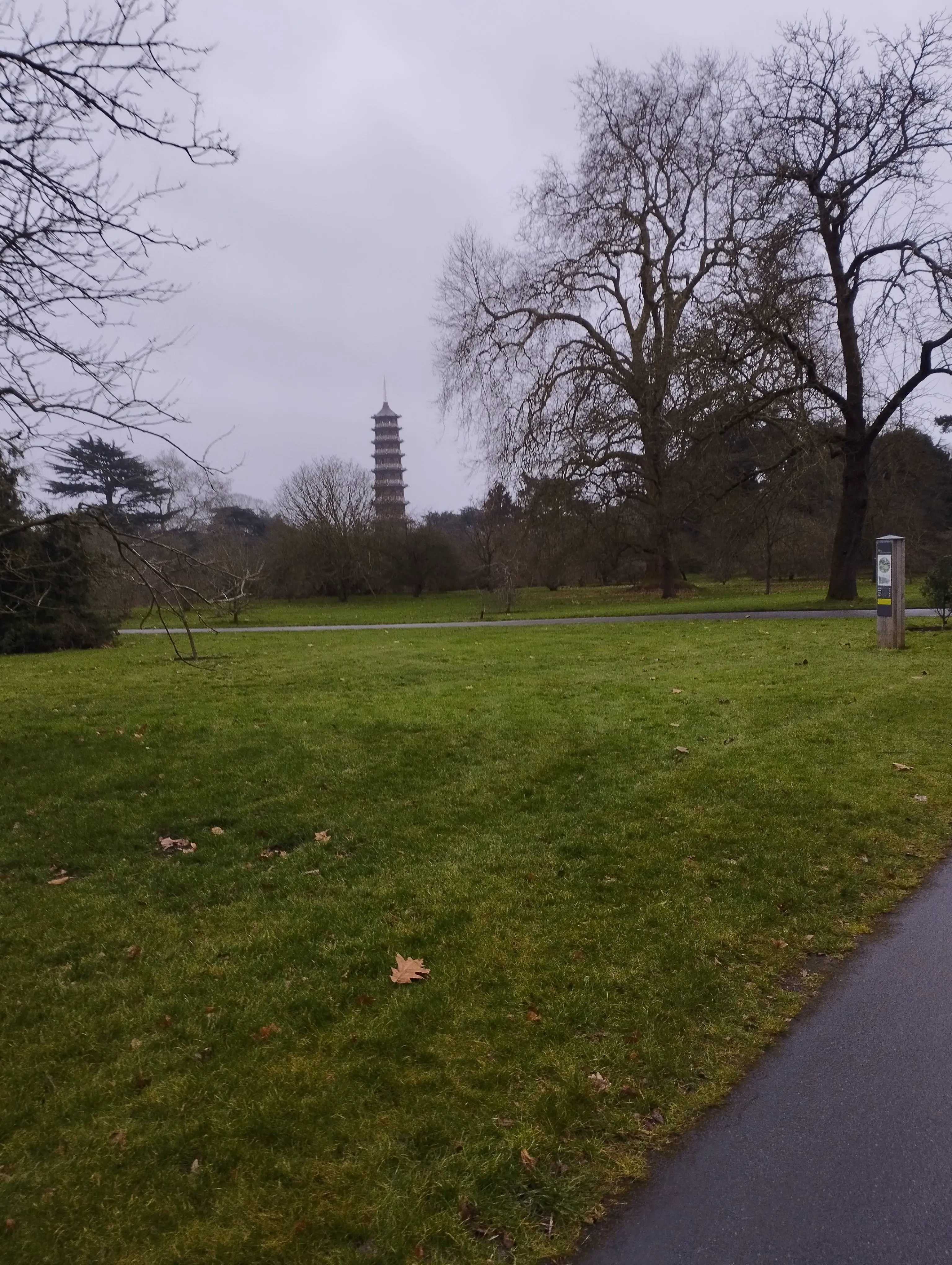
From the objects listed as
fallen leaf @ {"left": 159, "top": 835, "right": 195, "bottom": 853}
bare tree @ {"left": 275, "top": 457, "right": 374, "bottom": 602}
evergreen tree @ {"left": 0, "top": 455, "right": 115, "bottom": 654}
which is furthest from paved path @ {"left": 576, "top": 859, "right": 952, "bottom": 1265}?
bare tree @ {"left": 275, "top": 457, "right": 374, "bottom": 602}

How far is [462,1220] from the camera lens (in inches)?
105

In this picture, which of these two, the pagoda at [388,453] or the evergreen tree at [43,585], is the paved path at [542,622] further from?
the pagoda at [388,453]

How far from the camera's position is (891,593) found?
13.6m

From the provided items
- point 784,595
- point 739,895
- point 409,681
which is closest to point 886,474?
point 784,595

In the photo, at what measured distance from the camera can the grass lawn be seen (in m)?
2.79

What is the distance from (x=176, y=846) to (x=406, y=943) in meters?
2.39

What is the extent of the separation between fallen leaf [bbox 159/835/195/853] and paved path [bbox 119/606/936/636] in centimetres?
1537

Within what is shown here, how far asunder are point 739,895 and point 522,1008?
71.2 inches

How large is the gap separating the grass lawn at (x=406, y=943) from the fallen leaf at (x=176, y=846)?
7 cm

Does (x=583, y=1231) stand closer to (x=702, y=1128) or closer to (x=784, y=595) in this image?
(x=702, y=1128)

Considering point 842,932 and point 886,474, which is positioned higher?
point 886,474

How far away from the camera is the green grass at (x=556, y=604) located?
25.0 m

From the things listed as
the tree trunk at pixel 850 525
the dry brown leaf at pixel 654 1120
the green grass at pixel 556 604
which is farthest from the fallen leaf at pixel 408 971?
the tree trunk at pixel 850 525

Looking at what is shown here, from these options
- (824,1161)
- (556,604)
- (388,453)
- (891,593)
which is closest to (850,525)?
(891,593)
